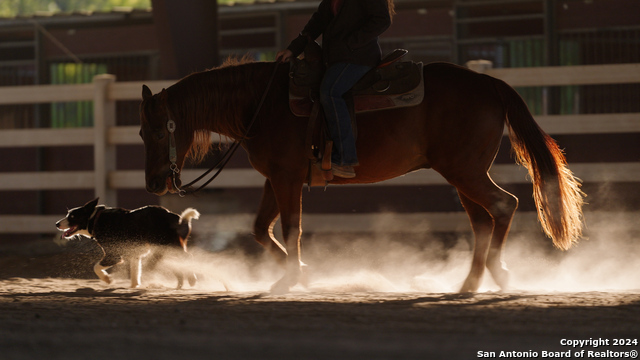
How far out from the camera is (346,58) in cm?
558

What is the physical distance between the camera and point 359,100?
18.4ft

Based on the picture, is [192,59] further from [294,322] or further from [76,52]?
[294,322]

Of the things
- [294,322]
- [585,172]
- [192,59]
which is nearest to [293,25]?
[192,59]

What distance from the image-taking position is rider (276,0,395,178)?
5461 mm

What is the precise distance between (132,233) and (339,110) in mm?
2196

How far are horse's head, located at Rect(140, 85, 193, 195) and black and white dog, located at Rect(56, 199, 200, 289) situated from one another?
653 mm

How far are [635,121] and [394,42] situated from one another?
4782 mm

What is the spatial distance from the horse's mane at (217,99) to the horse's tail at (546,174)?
1.96 m

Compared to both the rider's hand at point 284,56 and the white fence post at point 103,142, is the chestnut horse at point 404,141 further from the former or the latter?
the white fence post at point 103,142

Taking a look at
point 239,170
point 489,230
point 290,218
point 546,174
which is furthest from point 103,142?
point 546,174

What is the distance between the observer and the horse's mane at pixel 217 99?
5.79 meters

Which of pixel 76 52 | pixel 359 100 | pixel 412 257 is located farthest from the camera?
pixel 76 52

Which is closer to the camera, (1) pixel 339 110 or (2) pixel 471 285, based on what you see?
(1) pixel 339 110

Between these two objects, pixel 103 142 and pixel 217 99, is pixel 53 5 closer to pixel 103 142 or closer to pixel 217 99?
pixel 103 142
